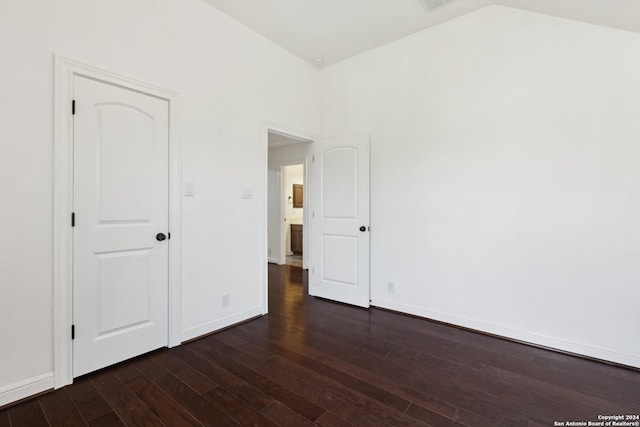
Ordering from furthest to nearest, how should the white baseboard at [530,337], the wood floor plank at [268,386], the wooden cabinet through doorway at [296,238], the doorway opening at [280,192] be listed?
1. the wooden cabinet through doorway at [296,238]
2. the doorway opening at [280,192]
3. the white baseboard at [530,337]
4. the wood floor plank at [268,386]

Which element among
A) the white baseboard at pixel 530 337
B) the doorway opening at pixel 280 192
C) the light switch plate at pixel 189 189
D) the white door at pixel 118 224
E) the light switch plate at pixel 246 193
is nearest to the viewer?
the white door at pixel 118 224

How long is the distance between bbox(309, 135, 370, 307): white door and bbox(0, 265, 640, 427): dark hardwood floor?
0.95 meters

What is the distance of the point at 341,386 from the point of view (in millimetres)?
1979

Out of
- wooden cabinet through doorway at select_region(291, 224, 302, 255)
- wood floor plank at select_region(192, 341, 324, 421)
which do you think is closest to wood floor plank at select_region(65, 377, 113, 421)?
wood floor plank at select_region(192, 341, 324, 421)

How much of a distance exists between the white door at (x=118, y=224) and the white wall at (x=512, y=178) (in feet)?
7.58

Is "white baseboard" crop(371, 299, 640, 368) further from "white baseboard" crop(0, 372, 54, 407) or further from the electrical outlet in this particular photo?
"white baseboard" crop(0, 372, 54, 407)

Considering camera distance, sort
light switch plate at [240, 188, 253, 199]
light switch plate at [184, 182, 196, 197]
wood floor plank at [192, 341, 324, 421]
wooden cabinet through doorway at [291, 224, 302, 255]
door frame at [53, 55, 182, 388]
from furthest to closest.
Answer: wooden cabinet through doorway at [291, 224, 302, 255] < light switch plate at [240, 188, 253, 199] < light switch plate at [184, 182, 196, 197] < door frame at [53, 55, 182, 388] < wood floor plank at [192, 341, 324, 421]

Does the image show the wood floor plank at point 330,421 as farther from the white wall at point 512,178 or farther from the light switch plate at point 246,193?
the light switch plate at point 246,193

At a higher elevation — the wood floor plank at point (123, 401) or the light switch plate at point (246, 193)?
the light switch plate at point (246, 193)

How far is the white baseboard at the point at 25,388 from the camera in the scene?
1748 mm

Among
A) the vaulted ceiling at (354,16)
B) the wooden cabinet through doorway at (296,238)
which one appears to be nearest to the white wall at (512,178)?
the vaulted ceiling at (354,16)

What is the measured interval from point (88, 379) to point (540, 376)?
10.6 feet

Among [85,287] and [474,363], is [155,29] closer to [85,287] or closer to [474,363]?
[85,287]

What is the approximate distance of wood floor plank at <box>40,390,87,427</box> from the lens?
1630 mm
